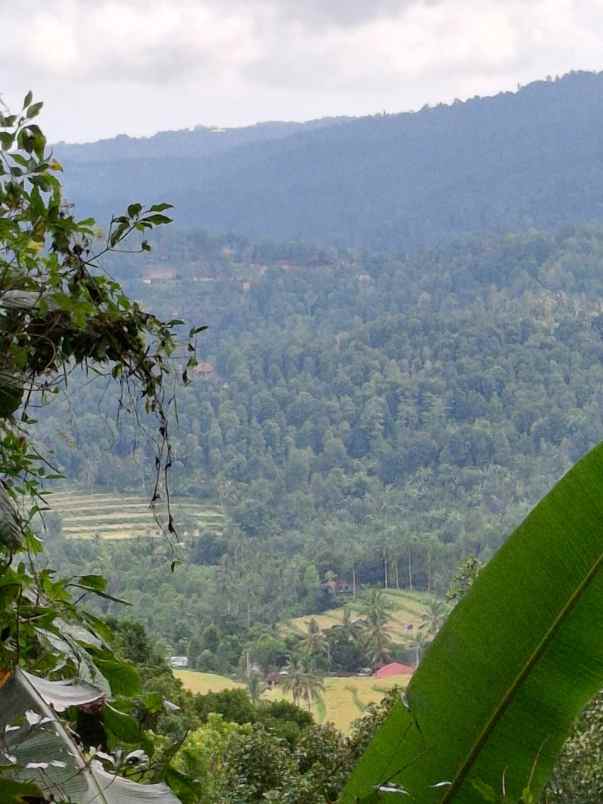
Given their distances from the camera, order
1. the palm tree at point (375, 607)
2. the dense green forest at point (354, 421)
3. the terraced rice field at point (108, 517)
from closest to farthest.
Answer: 1. the palm tree at point (375, 607)
2. the terraced rice field at point (108, 517)
3. the dense green forest at point (354, 421)

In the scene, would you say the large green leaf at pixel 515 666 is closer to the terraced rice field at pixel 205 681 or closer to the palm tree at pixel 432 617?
the terraced rice field at pixel 205 681

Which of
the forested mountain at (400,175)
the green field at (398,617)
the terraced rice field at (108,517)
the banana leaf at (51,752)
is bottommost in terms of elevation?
the green field at (398,617)

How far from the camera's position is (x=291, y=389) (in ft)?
140

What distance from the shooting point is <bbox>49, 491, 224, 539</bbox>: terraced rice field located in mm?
30297

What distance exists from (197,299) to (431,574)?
1997 cm

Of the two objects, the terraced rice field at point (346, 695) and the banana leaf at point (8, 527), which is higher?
the banana leaf at point (8, 527)

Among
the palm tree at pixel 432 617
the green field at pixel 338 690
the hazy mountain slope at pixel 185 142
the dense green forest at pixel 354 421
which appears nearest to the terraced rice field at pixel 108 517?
the dense green forest at pixel 354 421

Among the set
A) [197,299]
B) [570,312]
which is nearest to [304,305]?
[197,299]

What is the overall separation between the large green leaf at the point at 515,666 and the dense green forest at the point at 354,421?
25803 millimetres

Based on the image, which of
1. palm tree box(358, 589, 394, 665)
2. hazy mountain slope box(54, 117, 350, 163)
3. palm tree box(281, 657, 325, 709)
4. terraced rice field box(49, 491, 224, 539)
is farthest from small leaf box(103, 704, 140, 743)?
hazy mountain slope box(54, 117, 350, 163)

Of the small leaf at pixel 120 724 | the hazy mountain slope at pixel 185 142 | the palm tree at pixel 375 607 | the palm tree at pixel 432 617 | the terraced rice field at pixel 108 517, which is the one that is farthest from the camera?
the hazy mountain slope at pixel 185 142

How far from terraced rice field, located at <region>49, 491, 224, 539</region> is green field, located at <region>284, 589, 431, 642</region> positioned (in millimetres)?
4574

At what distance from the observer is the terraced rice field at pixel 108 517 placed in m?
30.3

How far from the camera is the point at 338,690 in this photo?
2481cm
